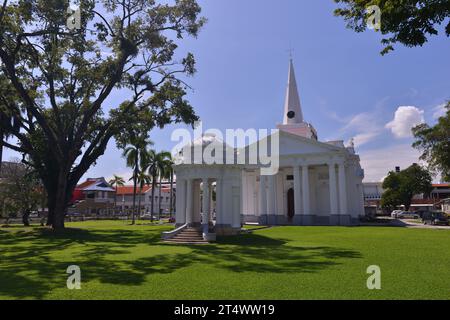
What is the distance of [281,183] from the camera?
148 ft

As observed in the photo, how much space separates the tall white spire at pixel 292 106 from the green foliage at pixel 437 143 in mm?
14478

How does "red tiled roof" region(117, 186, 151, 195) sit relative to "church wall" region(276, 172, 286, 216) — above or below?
above

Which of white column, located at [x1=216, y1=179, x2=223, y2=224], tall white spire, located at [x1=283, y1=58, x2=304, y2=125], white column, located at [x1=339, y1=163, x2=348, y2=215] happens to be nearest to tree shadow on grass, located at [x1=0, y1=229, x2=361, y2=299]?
white column, located at [x1=216, y1=179, x2=223, y2=224]

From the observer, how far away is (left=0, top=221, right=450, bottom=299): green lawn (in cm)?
844

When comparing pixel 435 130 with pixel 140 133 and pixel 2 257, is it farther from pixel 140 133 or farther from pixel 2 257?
pixel 2 257

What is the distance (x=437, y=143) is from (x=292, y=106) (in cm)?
1815

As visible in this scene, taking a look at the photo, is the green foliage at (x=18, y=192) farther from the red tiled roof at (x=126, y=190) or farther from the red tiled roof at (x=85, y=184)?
the red tiled roof at (x=126, y=190)

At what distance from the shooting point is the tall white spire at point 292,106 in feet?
156

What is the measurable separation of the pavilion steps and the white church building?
445mm
